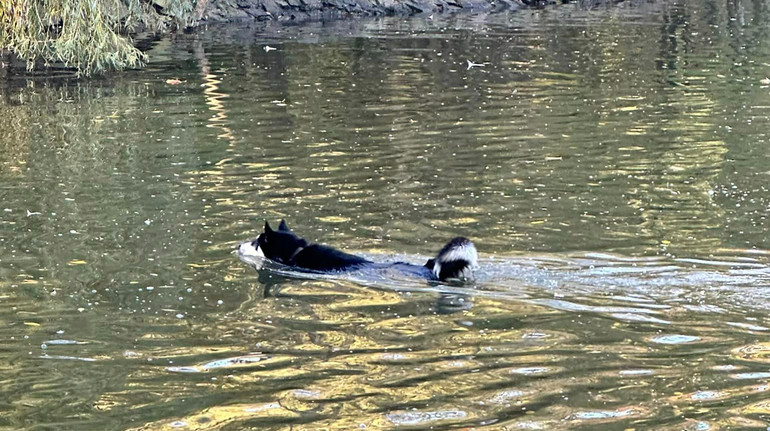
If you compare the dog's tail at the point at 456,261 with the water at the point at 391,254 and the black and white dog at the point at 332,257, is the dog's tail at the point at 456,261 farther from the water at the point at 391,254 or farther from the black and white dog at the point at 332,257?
the water at the point at 391,254

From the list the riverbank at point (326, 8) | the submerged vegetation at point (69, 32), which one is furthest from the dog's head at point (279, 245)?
the riverbank at point (326, 8)

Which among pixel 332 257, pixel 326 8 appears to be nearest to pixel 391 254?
pixel 332 257

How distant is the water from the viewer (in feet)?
22.5

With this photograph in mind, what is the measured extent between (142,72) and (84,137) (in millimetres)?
8522

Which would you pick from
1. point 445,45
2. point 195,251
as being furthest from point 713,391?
point 445,45

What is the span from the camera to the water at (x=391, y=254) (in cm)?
687

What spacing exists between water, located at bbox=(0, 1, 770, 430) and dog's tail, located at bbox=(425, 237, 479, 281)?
127 millimetres

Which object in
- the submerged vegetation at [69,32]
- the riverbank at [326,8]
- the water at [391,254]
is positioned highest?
the riverbank at [326,8]

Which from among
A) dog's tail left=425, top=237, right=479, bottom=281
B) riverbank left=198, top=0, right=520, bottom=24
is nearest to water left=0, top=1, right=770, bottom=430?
dog's tail left=425, top=237, right=479, bottom=281

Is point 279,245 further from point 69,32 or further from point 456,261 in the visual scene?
point 69,32

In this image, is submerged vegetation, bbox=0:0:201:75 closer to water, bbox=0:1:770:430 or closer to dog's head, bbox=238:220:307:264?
water, bbox=0:1:770:430

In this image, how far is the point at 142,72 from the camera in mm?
25516

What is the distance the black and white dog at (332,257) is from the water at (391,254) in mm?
172

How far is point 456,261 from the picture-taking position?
900 centimetres
